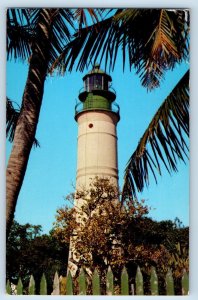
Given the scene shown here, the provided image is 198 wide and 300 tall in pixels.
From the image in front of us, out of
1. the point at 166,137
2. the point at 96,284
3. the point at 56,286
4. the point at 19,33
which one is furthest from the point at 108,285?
the point at 19,33

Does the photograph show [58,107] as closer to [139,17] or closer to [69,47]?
[69,47]

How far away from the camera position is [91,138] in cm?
567

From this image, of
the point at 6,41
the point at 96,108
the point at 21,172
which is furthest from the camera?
the point at 96,108

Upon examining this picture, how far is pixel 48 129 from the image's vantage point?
15.0 feet

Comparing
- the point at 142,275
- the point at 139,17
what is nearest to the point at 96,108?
the point at 139,17

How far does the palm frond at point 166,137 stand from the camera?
4.27 meters

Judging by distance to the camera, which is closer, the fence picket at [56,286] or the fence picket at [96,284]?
the fence picket at [96,284]

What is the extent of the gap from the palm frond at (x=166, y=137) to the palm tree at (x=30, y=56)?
2.78 feet

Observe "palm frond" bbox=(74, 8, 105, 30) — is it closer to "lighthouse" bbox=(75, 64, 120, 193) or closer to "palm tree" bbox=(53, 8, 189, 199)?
"palm tree" bbox=(53, 8, 189, 199)

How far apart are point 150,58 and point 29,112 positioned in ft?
3.32

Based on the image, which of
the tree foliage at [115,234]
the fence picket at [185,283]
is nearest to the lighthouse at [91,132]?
the tree foliage at [115,234]

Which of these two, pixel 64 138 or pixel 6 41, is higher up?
pixel 6 41

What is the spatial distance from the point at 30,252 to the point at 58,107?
3.92 feet

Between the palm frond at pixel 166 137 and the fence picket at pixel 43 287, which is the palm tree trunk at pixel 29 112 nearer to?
the fence picket at pixel 43 287
